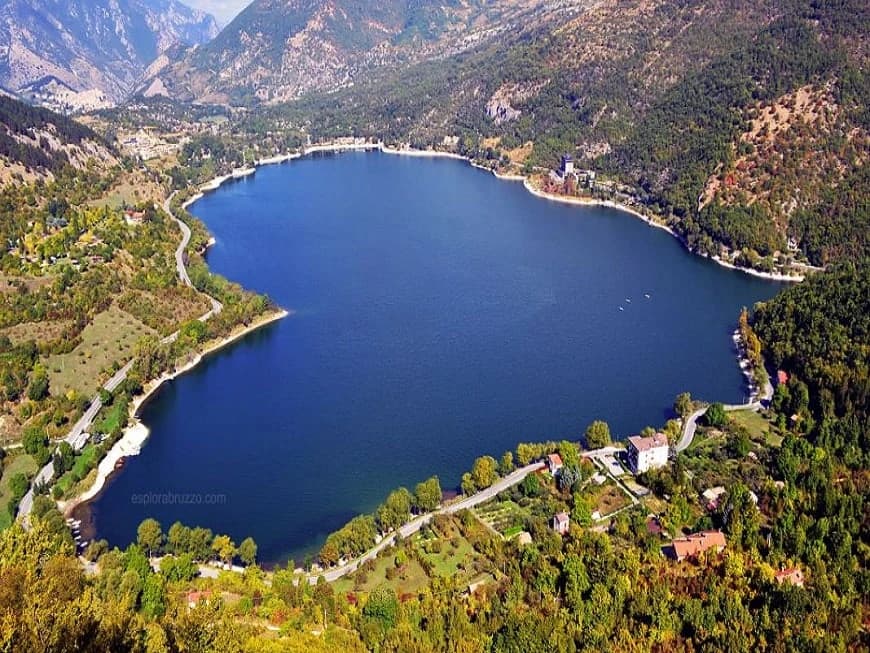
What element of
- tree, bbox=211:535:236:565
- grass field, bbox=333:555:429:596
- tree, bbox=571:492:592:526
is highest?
tree, bbox=211:535:236:565

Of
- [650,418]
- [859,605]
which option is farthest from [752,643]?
[650,418]

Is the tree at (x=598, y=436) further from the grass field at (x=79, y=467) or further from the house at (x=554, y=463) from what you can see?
the grass field at (x=79, y=467)

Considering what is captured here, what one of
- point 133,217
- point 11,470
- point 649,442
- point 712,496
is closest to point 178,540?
point 11,470

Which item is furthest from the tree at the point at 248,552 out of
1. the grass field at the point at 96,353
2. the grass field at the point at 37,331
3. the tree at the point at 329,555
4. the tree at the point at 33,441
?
the grass field at the point at 37,331

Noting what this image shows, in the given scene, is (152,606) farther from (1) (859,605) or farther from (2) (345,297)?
(2) (345,297)

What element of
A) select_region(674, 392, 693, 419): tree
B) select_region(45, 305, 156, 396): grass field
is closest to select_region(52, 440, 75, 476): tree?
select_region(45, 305, 156, 396): grass field

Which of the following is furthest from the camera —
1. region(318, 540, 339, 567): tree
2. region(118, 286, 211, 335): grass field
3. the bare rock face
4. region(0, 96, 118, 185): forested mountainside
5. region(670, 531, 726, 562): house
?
the bare rock face

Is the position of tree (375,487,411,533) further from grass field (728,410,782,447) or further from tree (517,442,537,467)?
grass field (728,410,782,447)
